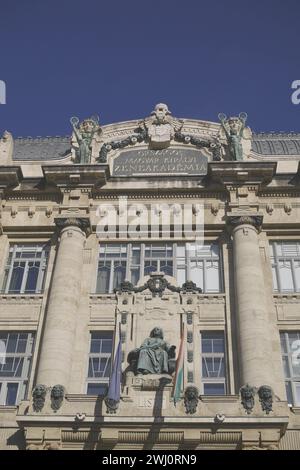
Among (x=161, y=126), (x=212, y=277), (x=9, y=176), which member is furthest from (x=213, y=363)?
(x=161, y=126)

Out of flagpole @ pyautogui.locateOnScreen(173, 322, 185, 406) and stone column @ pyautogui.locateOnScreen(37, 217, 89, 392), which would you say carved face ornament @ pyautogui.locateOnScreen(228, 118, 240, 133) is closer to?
stone column @ pyautogui.locateOnScreen(37, 217, 89, 392)

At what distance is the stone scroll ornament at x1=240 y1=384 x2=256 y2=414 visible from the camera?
19.6 metres

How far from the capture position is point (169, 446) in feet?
→ 62.6

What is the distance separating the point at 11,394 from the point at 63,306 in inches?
141

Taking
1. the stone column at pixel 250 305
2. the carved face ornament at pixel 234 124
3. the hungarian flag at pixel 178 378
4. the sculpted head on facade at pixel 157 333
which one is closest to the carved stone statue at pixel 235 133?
the carved face ornament at pixel 234 124

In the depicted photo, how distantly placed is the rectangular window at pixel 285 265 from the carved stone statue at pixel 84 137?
364 inches

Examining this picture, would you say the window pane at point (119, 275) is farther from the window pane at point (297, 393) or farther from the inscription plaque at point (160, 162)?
the window pane at point (297, 393)

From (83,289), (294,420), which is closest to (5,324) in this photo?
(83,289)

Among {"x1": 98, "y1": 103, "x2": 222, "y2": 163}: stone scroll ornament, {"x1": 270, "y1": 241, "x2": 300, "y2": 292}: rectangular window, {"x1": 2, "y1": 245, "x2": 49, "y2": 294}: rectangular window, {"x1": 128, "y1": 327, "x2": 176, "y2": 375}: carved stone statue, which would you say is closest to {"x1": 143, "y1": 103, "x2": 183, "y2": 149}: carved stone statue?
{"x1": 98, "y1": 103, "x2": 222, "y2": 163}: stone scroll ornament

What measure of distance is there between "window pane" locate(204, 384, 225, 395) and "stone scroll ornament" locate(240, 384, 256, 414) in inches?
82.5

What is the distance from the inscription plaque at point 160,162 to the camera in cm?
2878

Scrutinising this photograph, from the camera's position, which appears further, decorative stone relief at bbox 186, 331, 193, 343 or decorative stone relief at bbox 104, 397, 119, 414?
decorative stone relief at bbox 186, 331, 193, 343

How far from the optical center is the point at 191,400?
19609 mm

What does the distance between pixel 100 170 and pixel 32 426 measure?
1179 centimetres
